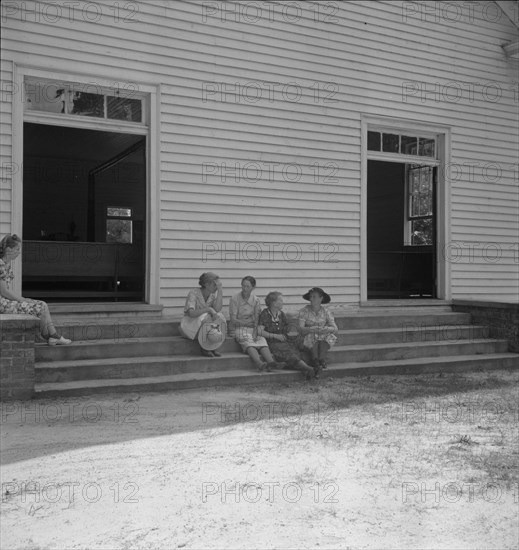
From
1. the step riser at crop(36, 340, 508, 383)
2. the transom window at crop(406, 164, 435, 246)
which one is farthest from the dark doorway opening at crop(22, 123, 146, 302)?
the step riser at crop(36, 340, 508, 383)

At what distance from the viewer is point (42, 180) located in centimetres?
1580

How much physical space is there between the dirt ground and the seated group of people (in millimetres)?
872

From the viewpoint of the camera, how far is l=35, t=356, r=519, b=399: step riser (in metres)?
5.77

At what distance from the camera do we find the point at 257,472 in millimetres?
3955

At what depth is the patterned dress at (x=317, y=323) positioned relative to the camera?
7086 millimetres

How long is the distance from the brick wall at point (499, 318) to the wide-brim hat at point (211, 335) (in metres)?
4.24

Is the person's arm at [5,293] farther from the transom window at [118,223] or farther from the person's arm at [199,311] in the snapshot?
the transom window at [118,223]

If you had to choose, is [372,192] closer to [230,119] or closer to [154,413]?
[230,119]

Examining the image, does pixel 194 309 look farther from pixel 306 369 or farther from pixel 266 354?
pixel 306 369

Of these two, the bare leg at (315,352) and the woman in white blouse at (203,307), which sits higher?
the woman in white blouse at (203,307)

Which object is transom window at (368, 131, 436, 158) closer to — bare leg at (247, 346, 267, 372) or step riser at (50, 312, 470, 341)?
step riser at (50, 312, 470, 341)

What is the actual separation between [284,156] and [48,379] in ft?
14.1

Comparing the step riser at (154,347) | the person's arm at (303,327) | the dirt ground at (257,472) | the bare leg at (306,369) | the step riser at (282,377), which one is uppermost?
the person's arm at (303,327)

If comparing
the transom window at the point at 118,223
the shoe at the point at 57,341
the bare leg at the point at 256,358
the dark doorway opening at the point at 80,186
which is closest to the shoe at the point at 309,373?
the bare leg at the point at 256,358
